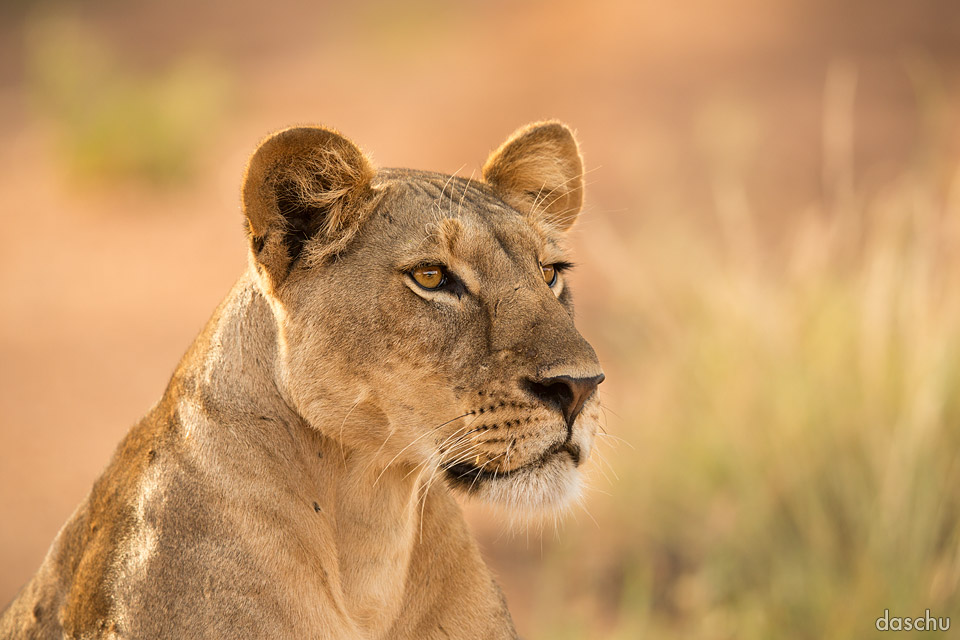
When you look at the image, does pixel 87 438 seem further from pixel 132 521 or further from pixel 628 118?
pixel 628 118

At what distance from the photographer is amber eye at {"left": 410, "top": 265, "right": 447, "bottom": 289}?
275 centimetres

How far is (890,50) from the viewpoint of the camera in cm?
1709

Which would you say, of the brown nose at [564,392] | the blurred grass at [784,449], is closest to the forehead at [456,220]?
the brown nose at [564,392]

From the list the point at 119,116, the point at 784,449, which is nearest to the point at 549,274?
the point at 784,449

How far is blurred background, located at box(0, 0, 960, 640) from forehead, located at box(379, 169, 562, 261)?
0.19 m

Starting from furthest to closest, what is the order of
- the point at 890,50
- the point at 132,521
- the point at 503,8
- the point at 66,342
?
the point at 503,8 < the point at 890,50 < the point at 66,342 < the point at 132,521

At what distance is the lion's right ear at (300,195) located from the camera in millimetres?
2693

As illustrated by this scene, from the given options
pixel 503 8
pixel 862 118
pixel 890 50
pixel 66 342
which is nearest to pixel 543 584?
pixel 66 342

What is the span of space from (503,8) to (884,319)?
1924cm

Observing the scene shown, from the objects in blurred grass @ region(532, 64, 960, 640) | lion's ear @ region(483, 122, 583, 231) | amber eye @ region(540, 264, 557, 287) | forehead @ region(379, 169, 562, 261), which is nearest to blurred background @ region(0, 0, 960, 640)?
blurred grass @ region(532, 64, 960, 640)

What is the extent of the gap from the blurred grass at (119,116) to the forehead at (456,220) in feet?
40.5

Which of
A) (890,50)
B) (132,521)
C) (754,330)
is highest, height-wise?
(890,50)

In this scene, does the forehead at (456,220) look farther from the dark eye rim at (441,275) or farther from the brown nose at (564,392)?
the brown nose at (564,392)

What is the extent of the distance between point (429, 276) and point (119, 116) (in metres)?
13.0
